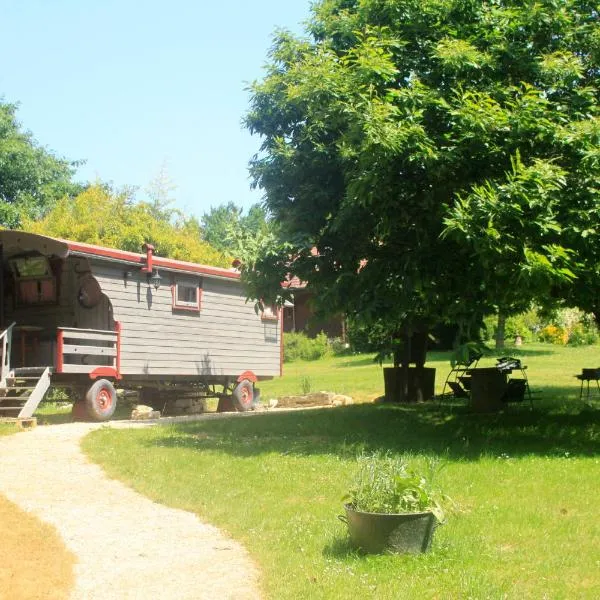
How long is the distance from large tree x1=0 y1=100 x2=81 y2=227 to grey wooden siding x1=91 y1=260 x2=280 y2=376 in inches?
754

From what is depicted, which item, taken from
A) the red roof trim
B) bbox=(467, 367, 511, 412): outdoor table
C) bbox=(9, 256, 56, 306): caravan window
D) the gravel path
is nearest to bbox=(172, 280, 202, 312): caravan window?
the red roof trim

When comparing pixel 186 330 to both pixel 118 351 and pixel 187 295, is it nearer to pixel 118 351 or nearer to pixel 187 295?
pixel 187 295

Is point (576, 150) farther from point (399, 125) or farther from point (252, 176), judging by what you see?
point (252, 176)

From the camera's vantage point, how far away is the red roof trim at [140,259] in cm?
1653

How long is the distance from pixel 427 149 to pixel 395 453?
160 inches

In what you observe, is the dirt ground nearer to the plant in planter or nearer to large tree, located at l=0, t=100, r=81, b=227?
the plant in planter

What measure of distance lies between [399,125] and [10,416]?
9902mm

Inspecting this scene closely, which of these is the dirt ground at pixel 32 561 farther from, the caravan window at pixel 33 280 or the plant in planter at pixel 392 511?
the caravan window at pixel 33 280

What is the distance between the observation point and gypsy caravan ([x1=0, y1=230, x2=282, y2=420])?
Result: 16719 mm

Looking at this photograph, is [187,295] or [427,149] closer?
[427,149]

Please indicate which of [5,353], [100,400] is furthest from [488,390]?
[5,353]

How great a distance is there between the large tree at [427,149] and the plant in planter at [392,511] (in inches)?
162

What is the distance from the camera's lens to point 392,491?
650 centimetres

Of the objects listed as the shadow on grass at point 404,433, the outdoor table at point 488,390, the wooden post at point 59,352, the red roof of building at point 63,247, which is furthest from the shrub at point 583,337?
the wooden post at point 59,352
